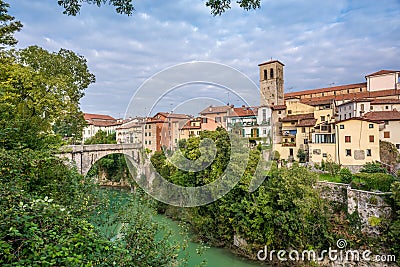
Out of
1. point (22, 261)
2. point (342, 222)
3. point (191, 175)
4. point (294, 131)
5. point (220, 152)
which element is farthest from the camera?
point (294, 131)

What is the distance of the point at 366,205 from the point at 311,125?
32.6 ft

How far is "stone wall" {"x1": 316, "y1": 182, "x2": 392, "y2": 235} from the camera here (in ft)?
Answer: 30.4

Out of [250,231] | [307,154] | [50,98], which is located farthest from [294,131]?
[50,98]

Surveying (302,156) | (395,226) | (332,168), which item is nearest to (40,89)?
(395,226)

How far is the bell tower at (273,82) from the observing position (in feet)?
101

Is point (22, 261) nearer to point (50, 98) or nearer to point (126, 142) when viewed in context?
point (50, 98)

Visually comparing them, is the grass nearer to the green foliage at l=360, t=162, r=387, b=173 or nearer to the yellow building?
the green foliage at l=360, t=162, r=387, b=173

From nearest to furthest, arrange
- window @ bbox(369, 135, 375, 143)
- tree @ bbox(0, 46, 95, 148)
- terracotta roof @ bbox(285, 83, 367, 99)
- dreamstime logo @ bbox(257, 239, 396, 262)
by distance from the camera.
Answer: tree @ bbox(0, 46, 95, 148) → dreamstime logo @ bbox(257, 239, 396, 262) → window @ bbox(369, 135, 375, 143) → terracotta roof @ bbox(285, 83, 367, 99)

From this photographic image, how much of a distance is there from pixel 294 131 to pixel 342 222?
38.7 ft

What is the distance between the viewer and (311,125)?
736 inches

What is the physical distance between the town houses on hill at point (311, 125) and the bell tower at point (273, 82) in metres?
6.18

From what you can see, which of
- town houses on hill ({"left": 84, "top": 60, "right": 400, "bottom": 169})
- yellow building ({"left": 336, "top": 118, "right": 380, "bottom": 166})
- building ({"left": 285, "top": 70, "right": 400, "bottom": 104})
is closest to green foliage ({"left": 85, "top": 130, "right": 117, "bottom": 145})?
town houses on hill ({"left": 84, "top": 60, "right": 400, "bottom": 169})

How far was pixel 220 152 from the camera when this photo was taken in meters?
11.4

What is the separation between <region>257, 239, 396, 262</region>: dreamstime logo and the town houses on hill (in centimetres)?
486
